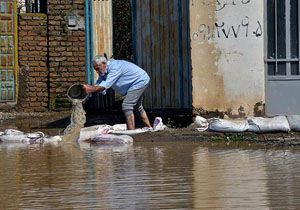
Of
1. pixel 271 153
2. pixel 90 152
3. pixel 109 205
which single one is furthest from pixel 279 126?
pixel 109 205

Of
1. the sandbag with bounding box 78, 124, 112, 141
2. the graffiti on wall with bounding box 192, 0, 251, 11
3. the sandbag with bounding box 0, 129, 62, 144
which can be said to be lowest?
the sandbag with bounding box 0, 129, 62, 144

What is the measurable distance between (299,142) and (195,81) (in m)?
1.87

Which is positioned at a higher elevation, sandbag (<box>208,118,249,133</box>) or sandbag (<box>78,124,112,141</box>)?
sandbag (<box>208,118,249,133</box>)

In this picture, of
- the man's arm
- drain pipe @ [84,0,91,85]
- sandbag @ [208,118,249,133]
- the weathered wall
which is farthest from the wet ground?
the man's arm

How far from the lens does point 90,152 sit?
10844 millimetres

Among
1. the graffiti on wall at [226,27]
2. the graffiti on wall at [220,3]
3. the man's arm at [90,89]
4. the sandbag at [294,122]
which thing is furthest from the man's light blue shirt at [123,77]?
the sandbag at [294,122]

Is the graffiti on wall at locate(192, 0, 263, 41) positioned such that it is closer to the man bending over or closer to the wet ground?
the man bending over

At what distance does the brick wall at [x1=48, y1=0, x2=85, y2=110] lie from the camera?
54.9ft

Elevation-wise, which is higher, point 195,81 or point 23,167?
point 195,81

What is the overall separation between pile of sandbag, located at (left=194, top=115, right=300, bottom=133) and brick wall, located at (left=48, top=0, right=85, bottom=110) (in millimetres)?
5464

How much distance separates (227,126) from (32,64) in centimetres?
639

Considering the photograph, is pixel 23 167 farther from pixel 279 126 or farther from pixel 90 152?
pixel 279 126

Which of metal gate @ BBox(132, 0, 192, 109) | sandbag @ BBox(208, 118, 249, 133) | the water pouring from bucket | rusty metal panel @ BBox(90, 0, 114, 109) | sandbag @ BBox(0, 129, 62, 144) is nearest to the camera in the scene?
sandbag @ BBox(208, 118, 249, 133)

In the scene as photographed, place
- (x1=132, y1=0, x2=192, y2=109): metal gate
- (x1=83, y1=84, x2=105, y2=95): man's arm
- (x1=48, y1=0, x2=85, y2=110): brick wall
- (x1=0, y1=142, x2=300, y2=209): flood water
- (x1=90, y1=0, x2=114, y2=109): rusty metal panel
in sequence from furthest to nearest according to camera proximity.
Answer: (x1=48, y1=0, x2=85, y2=110): brick wall < (x1=90, y1=0, x2=114, y2=109): rusty metal panel < (x1=132, y1=0, x2=192, y2=109): metal gate < (x1=83, y1=84, x2=105, y2=95): man's arm < (x1=0, y1=142, x2=300, y2=209): flood water
